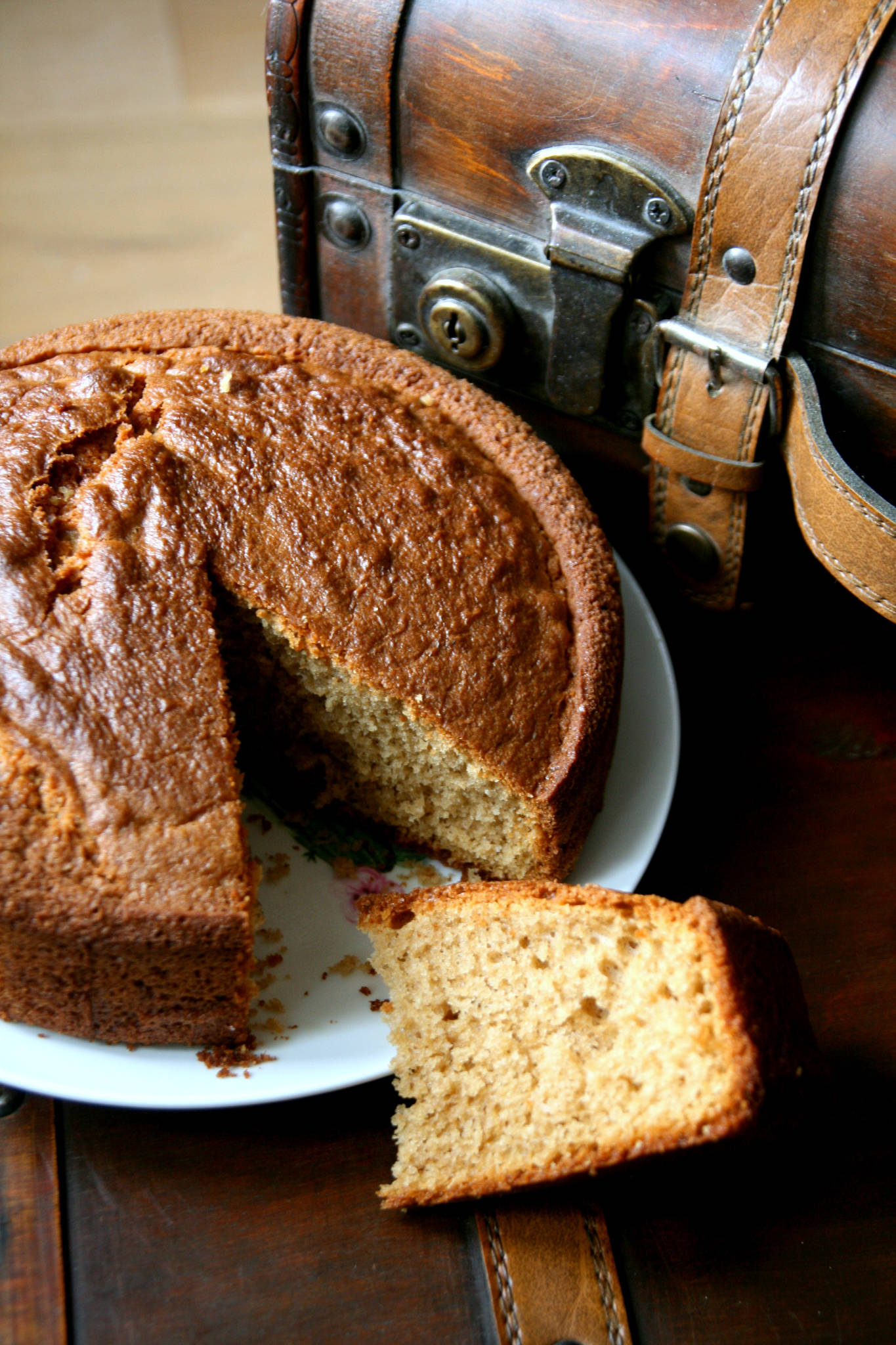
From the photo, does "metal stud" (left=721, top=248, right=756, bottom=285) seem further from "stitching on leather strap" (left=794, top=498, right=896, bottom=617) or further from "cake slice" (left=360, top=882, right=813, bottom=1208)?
"cake slice" (left=360, top=882, right=813, bottom=1208)

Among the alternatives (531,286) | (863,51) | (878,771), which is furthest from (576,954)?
(863,51)

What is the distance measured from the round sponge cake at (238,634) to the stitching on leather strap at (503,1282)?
52 cm

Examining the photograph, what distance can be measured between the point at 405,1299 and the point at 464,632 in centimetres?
107

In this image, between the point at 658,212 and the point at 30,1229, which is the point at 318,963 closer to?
the point at 30,1229

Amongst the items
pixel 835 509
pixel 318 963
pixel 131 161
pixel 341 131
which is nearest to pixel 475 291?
pixel 341 131

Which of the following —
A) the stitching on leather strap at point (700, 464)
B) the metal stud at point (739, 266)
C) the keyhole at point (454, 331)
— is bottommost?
the stitching on leather strap at point (700, 464)

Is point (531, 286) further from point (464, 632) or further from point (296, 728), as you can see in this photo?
point (296, 728)

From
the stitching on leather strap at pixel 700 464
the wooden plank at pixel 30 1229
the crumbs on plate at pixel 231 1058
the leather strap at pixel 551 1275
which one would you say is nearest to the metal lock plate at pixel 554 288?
the stitching on leather strap at pixel 700 464

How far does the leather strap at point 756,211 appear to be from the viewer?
1974 millimetres

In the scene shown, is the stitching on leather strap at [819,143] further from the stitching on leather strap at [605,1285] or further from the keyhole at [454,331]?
the stitching on leather strap at [605,1285]

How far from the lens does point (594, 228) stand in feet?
7.30

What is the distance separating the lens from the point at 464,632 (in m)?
2.09

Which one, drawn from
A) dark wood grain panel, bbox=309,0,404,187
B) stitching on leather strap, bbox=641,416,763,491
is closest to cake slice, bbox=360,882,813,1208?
stitching on leather strap, bbox=641,416,763,491

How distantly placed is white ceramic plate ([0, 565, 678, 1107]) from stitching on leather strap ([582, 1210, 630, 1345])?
0.41 metres
